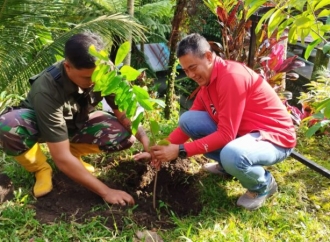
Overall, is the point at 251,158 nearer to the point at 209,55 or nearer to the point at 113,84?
the point at 209,55

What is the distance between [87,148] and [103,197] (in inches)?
20.0

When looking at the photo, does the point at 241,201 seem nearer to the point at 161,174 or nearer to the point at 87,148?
the point at 161,174

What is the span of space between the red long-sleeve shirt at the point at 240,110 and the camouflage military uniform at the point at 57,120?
2.11 feet

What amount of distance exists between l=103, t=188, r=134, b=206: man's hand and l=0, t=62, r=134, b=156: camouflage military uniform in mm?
400

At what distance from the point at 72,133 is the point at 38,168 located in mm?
305

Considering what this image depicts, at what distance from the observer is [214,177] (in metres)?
2.63

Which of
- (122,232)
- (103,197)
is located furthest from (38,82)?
(122,232)

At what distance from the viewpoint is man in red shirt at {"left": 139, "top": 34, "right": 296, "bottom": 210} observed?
Answer: 2068 mm

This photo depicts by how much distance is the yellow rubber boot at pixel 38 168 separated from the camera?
2.29m

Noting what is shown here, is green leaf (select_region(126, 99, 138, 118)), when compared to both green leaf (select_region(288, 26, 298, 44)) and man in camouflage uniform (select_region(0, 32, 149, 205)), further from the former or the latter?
green leaf (select_region(288, 26, 298, 44))

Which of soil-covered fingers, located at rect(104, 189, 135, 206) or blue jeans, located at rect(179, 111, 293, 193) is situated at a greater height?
blue jeans, located at rect(179, 111, 293, 193)

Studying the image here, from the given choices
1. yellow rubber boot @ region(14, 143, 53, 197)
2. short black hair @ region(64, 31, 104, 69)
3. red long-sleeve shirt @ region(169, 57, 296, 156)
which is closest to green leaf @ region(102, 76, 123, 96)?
short black hair @ region(64, 31, 104, 69)

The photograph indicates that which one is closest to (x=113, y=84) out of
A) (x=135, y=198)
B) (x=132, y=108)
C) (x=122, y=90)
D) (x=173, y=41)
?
(x=122, y=90)

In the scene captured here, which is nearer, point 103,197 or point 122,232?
point 122,232
